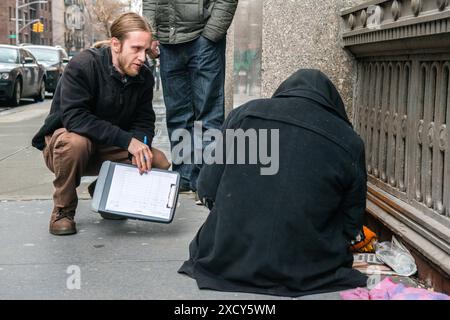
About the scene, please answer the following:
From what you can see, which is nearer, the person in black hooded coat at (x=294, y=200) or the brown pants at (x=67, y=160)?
the person in black hooded coat at (x=294, y=200)

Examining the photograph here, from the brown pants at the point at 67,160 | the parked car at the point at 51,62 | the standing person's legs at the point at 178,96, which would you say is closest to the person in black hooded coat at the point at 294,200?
the brown pants at the point at 67,160

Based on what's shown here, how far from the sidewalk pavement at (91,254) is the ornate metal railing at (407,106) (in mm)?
805

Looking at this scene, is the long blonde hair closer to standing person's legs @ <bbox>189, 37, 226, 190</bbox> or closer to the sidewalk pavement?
standing person's legs @ <bbox>189, 37, 226, 190</bbox>

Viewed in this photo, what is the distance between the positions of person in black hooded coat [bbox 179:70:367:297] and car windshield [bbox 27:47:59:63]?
883 inches

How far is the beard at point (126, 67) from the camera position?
435cm

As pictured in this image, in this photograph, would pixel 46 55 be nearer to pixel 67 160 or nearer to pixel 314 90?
pixel 67 160

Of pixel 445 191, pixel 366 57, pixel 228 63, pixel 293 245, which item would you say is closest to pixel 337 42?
pixel 366 57

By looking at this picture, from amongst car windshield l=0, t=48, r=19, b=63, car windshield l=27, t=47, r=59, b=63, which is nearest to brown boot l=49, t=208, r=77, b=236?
car windshield l=0, t=48, r=19, b=63

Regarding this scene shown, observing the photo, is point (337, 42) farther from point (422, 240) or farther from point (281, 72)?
point (422, 240)

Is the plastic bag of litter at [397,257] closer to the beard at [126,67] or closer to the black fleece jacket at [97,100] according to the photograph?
the black fleece jacket at [97,100]

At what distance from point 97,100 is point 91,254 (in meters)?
1.01

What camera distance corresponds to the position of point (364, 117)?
473 centimetres

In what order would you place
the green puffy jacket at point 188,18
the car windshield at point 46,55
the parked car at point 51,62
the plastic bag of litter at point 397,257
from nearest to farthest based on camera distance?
the plastic bag of litter at point 397,257
the green puffy jacket at point 188,18
the parked car at point 51,62
the car windshield at point 46,55

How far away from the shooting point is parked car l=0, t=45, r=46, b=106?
56.7 feet
